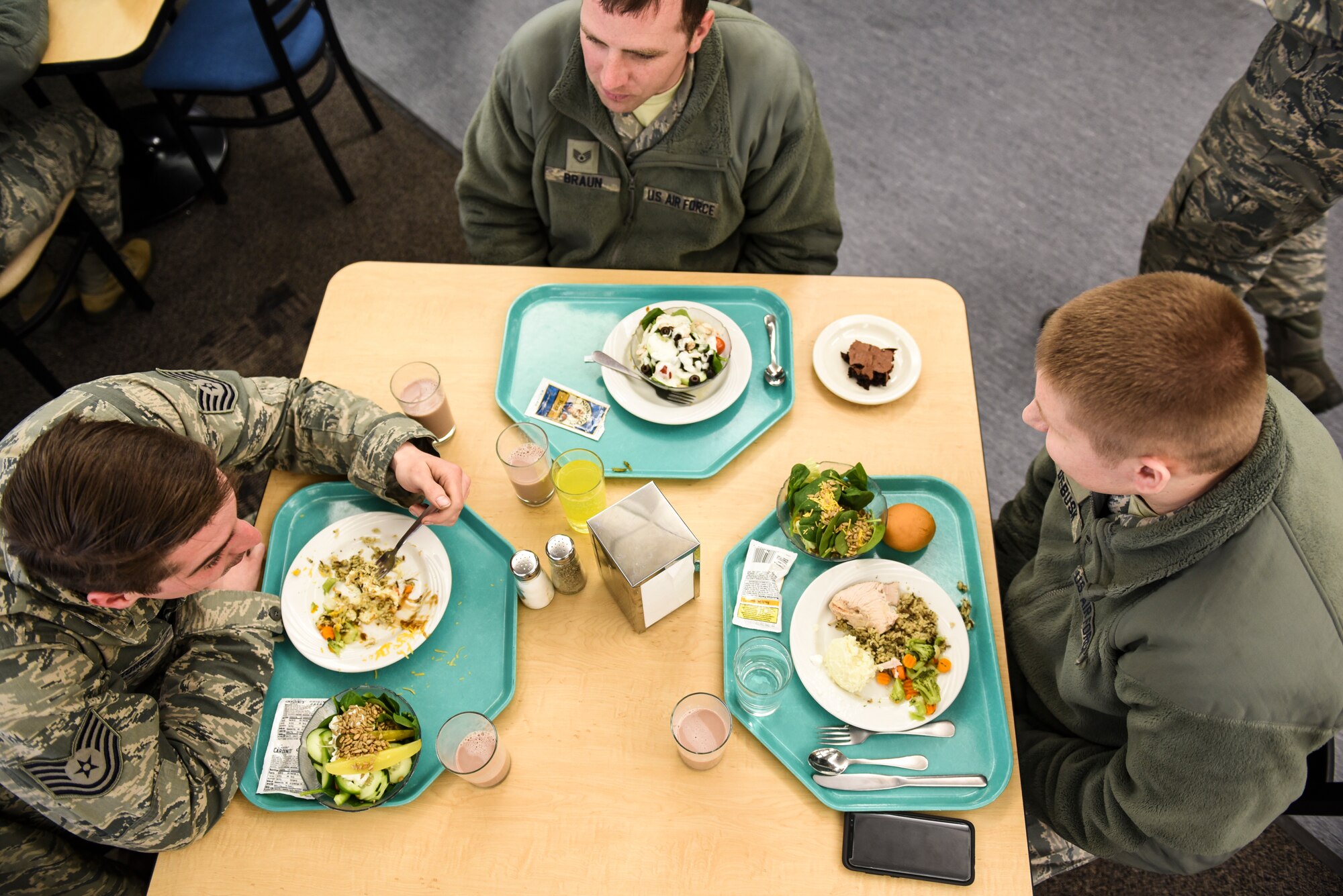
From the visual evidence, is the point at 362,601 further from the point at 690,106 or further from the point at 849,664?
the point at 690,106

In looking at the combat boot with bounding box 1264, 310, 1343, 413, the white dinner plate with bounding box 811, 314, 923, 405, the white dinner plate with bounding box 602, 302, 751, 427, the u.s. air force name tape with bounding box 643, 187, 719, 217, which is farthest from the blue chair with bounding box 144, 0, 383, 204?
the combat boot with bounding box 1264, 310, 1343, 413

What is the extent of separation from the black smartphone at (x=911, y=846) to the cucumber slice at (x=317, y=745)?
2.96 ft

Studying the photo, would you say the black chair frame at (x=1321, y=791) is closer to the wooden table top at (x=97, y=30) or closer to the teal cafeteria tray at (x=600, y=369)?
the teal cafeteria tray at (x=600, y=369)

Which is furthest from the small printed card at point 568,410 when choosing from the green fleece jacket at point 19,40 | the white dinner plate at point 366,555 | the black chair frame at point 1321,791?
the green fleece jacket at point 19,40

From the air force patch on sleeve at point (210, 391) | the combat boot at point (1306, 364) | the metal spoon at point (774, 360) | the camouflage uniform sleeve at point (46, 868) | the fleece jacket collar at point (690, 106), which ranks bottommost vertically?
the camouflage uniform sleeve at point (46, 868)

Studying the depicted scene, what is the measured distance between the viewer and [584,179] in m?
2.11

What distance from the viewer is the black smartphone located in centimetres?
136

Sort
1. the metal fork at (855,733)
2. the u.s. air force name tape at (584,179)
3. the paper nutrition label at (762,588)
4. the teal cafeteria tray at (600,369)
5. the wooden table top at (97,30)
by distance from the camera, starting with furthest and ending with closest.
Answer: the wooden table top at (97,30) < the u.s. air force name tape at (584,179) < the teal cafeteria tray at (600,369) < the paper nutrition label at (762,588) < the metal fork at (855,733)

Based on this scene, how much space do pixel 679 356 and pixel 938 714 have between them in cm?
89

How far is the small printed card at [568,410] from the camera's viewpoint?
5.98 feet

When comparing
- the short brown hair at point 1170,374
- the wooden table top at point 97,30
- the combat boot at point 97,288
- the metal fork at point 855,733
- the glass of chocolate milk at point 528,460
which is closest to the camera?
the short brown hair at point 1170,374

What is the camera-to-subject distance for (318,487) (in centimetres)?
177

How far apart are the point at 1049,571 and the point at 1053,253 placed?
2191 millimetres

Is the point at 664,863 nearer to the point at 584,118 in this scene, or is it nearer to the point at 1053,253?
A: the point at 584,118
